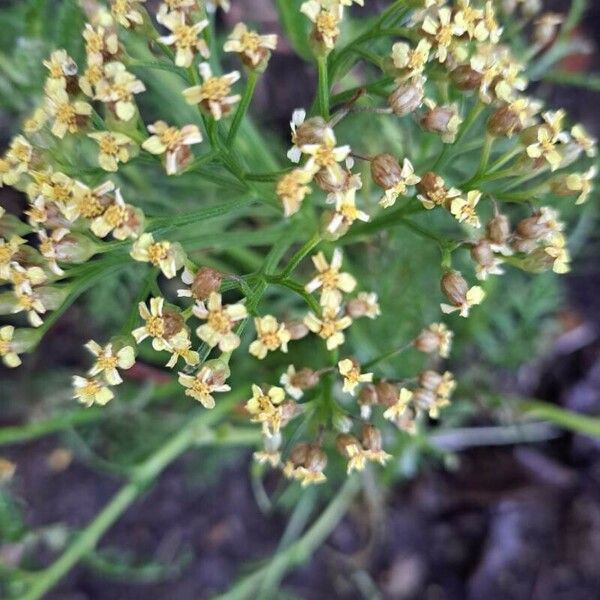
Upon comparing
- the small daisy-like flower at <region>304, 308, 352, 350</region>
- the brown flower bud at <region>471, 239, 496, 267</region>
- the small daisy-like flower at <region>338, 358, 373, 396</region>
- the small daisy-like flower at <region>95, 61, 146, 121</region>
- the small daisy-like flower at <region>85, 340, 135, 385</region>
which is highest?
the small daisy-like flower at <region>95, 61, 146, 121</region>

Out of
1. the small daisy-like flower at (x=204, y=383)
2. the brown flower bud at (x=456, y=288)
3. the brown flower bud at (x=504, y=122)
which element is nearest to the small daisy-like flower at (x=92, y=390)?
the small daisy-like flower at (x=204, y=383)

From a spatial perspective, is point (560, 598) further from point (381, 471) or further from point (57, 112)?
point (57, 112)

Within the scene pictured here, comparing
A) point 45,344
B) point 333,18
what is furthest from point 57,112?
point 45,344

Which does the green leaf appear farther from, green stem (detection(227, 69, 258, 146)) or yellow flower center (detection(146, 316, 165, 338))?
yellow flower center (detection(146, 316, 165, 338))

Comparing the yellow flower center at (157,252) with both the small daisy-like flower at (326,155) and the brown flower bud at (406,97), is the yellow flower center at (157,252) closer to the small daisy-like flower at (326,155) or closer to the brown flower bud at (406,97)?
the small daisy-like flower at (326,155)

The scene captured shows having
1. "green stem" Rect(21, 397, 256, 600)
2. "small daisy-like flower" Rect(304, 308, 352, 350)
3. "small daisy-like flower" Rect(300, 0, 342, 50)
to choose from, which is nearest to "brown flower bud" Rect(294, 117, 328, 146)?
"small daisy-like flower" Rect(300, 0, 342, 50)

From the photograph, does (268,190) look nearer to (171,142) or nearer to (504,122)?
(171,142)
